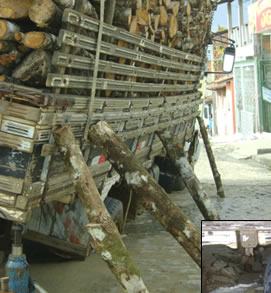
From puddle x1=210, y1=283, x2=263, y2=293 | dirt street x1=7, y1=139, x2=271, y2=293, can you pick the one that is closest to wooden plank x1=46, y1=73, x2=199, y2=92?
dirt street x1=7, y1=139, x2=271, y2=293

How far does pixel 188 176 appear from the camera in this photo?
6.03 meters

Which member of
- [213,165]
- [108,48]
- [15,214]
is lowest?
[213,165]

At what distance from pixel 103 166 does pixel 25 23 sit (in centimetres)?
154

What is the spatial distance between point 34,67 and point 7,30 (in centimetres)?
28

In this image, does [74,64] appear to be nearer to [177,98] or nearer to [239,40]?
[177,98]

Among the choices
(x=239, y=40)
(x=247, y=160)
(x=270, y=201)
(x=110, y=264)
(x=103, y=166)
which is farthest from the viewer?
(x=239, y=40)

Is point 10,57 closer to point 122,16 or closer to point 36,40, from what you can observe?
point 36,40

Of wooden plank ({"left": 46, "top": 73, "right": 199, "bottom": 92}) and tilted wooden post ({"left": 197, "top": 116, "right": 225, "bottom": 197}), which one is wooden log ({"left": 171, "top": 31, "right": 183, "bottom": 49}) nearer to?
wooden plank ({"left": 46, "top": 73, "right": 199, "bottom": 92})

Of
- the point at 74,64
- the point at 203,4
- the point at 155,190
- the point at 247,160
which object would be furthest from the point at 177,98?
the point at 247,160

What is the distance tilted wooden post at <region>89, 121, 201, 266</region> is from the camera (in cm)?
401

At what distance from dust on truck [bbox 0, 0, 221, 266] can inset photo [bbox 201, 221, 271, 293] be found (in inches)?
72.5

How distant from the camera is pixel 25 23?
3.65 meters

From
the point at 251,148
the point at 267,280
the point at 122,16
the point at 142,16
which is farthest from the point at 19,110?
the point at 251,148

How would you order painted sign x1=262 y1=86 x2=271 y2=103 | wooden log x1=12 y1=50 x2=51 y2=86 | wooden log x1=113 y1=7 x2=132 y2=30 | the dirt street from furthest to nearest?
painted sign x1=262 y1=86 x2=271 y2=103 → the dirt street → wooden log x1=113 y1=7 x2=132 y2=30 → wooden log x1=12 y1=50 x2=51 y2=86
